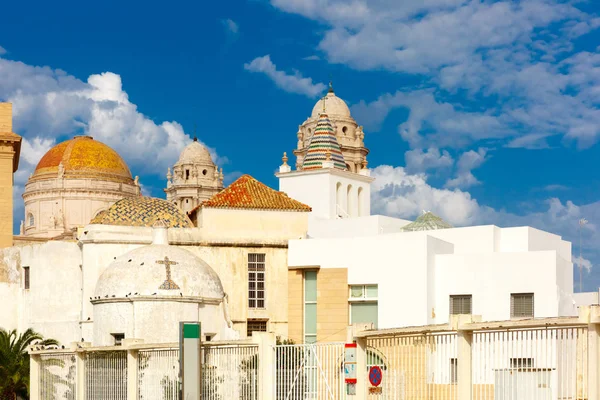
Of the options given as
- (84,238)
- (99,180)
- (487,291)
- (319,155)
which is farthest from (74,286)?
(99,180)

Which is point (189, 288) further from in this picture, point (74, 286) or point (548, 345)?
point (548, 345)

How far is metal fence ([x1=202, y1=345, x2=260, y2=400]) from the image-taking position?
16312 millimetres

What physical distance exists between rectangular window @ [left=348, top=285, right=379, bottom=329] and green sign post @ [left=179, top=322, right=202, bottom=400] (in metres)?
15.7

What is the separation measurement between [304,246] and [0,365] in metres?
10.6

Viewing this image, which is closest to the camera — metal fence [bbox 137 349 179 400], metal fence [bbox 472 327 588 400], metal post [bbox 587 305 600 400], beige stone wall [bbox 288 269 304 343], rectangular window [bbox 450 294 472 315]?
metal post [bbox 587 305 600 400]

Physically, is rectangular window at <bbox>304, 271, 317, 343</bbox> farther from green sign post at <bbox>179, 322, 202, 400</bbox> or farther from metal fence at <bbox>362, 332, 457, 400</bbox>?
metal fence at <bbox>362, 332, 457, 400</bbox>

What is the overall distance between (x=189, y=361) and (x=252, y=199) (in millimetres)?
18752

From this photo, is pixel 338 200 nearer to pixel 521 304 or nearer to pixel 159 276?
pixel 521 304

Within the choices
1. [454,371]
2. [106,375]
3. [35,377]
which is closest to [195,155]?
[35,377]

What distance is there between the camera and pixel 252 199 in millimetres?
35156

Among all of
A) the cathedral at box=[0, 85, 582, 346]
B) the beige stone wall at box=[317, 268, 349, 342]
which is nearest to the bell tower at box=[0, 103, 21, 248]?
the cathedral at box=[0, 85, 582, 346]

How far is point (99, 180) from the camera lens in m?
64.9

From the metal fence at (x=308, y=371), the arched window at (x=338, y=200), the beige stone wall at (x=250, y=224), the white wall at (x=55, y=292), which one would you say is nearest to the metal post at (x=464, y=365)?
the metal fence at (x=308, y=371)

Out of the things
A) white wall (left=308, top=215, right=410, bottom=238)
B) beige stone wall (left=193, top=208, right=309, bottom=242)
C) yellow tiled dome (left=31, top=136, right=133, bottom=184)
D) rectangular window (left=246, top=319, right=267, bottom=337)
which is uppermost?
yellow tiled dome (left=31, top=136, right=133, bottom=184)
